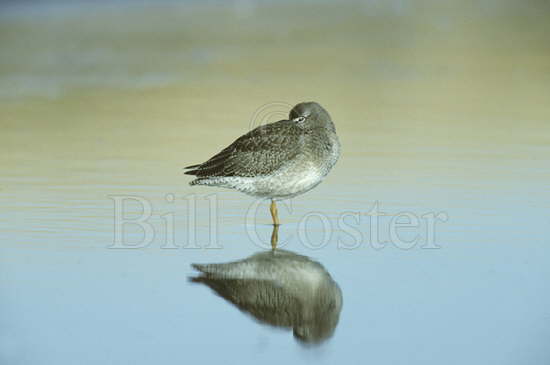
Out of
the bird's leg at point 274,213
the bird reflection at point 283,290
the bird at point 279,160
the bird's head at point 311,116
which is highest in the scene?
the bird's head at point 311,116

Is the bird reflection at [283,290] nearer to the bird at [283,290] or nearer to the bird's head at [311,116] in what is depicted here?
the bird at [283,290]

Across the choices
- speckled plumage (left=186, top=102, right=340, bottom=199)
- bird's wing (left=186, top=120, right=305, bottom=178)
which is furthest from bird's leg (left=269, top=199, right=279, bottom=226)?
bird's wing (left=186, top=120, right=305, bottom=178)

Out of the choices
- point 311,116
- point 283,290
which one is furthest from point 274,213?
point 283,290

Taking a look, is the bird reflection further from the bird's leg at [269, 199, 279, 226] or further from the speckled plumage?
the speckled plumage

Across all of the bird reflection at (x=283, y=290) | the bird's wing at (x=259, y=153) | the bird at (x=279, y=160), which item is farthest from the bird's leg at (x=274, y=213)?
the bird reflection at (x=283, y=290)

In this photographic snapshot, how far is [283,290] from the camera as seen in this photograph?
5.67 metres

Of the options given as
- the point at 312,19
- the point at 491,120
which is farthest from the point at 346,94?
the point at 312,19

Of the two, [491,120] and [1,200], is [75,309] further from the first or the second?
[491,120]

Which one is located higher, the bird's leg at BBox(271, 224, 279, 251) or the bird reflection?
the bird's leg at BBox(271, 224, 279, 251)

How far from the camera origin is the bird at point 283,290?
5.15 metres

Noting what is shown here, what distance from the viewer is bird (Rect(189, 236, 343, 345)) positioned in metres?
5.15

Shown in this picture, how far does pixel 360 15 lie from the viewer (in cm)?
1606

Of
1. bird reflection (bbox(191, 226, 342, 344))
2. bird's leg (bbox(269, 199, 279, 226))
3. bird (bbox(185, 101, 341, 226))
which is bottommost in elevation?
bird reflection (bbox(191, 226, 342, 344))

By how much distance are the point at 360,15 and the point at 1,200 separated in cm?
979
